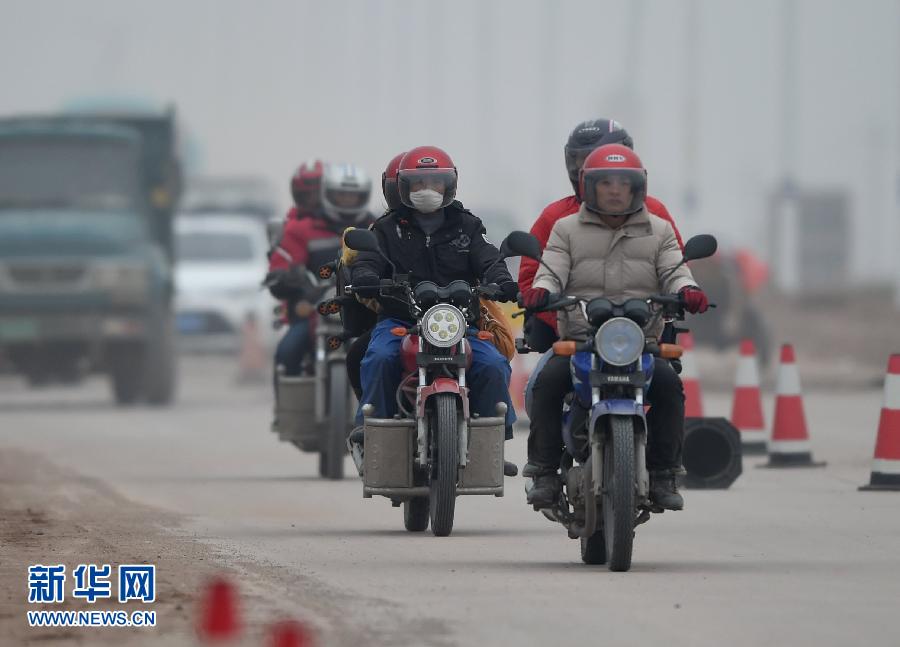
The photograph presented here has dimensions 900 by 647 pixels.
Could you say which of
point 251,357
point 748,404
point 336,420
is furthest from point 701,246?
point 251,357

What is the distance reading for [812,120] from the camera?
6033 inches

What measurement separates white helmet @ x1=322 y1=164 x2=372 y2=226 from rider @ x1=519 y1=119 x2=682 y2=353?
4.26 metres

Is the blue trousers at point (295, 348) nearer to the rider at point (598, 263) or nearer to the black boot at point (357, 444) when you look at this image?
the black boot at point (357, 444)

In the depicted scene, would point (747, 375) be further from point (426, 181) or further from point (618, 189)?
point (618, 189)

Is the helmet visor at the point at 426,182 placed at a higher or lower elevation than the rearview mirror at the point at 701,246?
higher

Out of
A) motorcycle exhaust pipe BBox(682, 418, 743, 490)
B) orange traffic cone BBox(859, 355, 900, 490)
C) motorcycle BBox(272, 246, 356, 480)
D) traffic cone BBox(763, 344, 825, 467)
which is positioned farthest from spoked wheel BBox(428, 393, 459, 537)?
traffic cone BBox(763, 344, 825, 467)

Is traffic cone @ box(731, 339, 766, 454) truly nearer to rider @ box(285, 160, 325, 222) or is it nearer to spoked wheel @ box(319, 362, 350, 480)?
spoked wheel @ box(319, 362, 350, 480)

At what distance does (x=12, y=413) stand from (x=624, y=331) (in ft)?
54.6

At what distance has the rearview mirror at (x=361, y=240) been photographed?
1155 centimetres

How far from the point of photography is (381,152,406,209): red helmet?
40.8 feet

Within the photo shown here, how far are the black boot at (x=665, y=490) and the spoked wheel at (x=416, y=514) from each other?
7.49 feet

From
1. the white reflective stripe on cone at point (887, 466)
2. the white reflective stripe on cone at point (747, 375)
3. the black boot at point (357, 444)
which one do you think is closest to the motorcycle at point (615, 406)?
the black boot at point (357, 444)

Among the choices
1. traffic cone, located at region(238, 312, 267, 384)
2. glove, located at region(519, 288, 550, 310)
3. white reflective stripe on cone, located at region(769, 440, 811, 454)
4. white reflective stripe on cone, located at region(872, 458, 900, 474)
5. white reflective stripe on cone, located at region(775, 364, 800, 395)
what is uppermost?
glove, located at region(519, 288, 550, 310)

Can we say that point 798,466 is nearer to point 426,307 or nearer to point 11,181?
point 426,307
